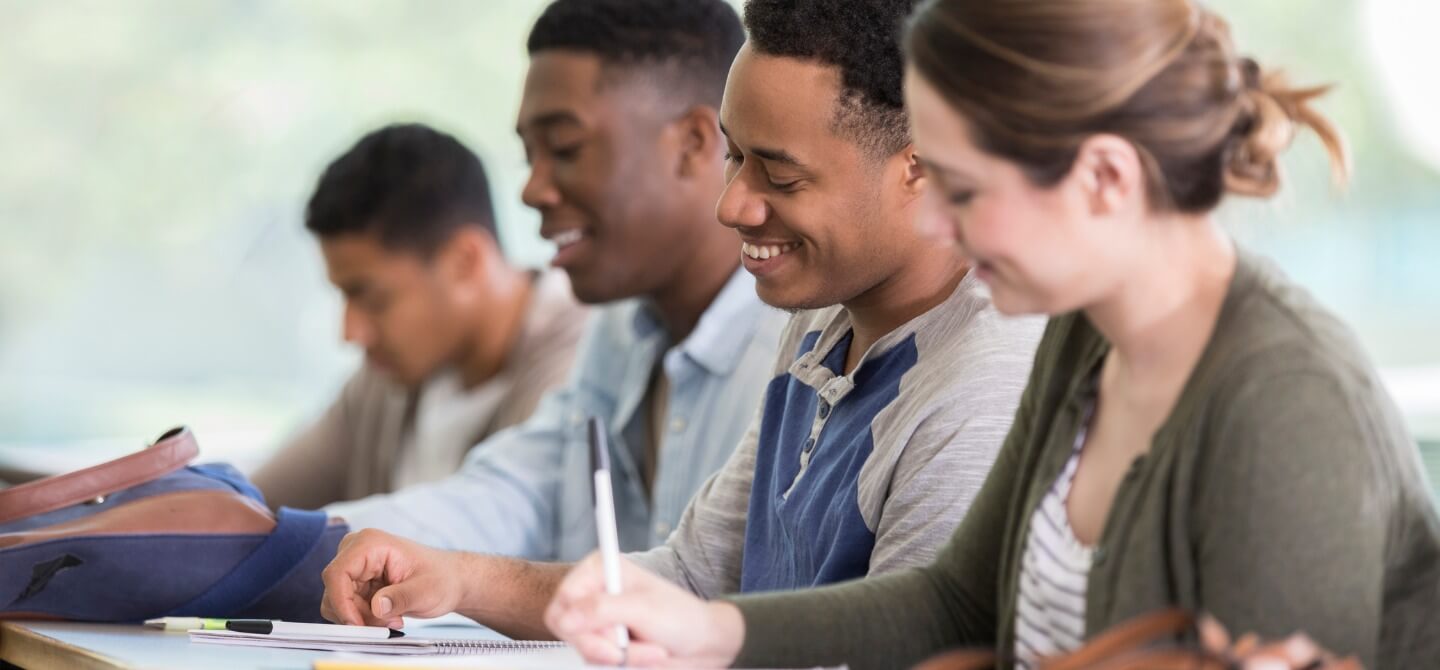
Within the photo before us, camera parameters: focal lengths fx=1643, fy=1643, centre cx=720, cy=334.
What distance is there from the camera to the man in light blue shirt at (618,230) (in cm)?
239

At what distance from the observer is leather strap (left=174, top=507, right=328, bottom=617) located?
5.32 ft

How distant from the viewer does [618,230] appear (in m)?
2.45

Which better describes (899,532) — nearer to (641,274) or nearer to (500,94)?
(641,274)

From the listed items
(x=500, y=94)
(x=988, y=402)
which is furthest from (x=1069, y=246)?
(x=500, y=94)

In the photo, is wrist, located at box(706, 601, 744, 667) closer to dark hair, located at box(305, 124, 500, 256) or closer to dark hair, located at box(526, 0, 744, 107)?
dark hair, located at box(526, 0, 744, 107)

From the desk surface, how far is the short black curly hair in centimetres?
58

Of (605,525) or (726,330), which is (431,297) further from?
(605,525)

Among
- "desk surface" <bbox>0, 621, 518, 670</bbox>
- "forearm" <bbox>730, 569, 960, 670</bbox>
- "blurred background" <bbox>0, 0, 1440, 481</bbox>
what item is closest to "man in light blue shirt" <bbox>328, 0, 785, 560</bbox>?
"desk surface" <bbox>0, 621, 518, 670</bbox>

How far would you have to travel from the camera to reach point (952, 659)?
94cm

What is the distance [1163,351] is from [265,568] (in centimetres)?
99

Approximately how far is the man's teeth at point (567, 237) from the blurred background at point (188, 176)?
6.52 feet

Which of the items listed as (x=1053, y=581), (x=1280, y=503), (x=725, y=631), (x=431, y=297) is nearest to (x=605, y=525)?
(x=725, y=631)

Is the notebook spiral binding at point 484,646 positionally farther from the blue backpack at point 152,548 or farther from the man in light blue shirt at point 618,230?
the man in light blue shirt at point 618,230

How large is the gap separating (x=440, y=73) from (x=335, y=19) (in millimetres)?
329
